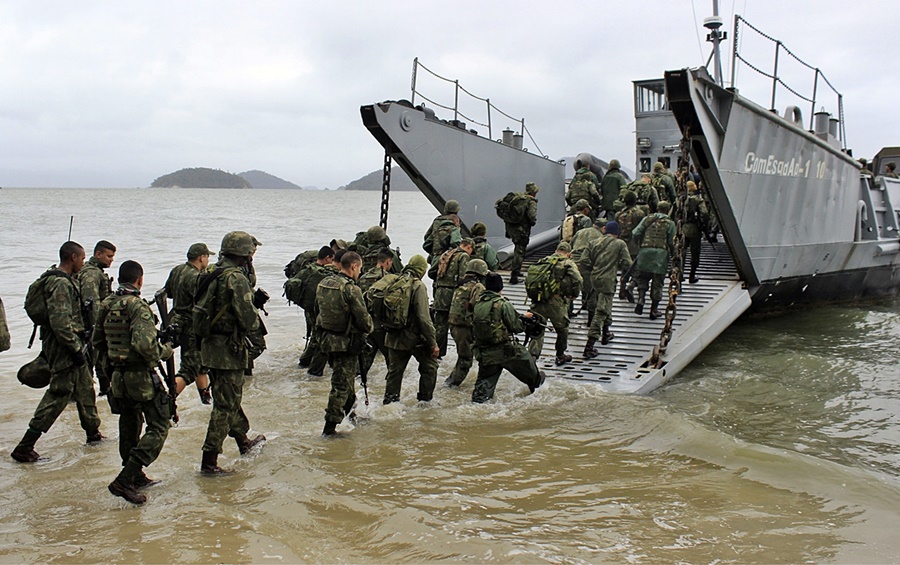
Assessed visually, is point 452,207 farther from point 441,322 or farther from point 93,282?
point 93,282

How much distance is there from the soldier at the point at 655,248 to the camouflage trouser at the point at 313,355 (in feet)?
12.4

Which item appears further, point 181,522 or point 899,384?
point 899,384

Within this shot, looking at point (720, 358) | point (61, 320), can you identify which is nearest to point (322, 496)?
point (61, 320)

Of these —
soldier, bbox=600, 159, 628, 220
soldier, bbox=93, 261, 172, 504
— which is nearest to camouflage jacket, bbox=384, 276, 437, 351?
soldier, bbox=93, 261, 172, 504

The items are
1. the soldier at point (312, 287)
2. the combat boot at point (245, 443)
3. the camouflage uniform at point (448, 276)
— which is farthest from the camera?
the soldier at point (312, 287)

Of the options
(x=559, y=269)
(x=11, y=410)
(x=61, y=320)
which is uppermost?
(x=559, y=269)

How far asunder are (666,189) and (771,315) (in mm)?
2889

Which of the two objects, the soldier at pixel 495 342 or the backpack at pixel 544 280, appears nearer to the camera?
the soldier at pixel 495 342

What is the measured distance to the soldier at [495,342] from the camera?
619cm

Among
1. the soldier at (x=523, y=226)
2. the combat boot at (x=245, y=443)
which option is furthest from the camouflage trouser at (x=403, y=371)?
the soldier at (x=523, y=226)

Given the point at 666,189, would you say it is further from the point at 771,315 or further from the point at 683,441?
the point at 683,441

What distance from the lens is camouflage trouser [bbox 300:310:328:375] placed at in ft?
26.1

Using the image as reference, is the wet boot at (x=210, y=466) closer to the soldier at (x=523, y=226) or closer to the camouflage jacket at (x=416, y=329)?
the camouflage jacket at (x=416, y=329)

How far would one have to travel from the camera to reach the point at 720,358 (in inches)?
364
